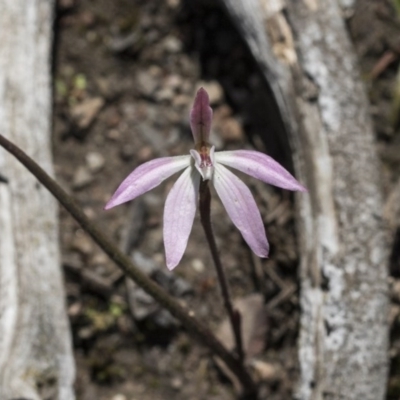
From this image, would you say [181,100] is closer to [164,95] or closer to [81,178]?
[164,95]

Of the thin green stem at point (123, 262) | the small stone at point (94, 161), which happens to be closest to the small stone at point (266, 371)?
the thin green stem at point (123, 262)

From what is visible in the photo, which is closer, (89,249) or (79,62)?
(89,249)

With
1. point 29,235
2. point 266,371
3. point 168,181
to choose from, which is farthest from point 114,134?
point 266,371

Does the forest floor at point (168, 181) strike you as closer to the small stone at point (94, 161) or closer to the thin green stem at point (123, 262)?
the small stone at point (94, 161)

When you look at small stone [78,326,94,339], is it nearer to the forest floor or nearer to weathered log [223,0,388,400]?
the forest floor

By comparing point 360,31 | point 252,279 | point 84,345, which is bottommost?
point 84,345

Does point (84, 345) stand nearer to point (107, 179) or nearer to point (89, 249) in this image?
point (89, 249)

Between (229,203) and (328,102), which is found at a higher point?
(328,102)

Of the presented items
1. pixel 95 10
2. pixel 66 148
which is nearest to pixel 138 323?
pixel 66 148
